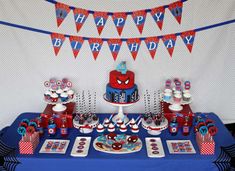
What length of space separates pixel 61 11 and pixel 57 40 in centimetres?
22

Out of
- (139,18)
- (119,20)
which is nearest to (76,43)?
(119,20)

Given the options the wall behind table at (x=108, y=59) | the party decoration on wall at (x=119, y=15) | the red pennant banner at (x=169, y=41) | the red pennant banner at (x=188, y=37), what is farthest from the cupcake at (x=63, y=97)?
the red pennant banner at (x=188, y=37)

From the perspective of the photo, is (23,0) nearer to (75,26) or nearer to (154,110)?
(75,26)

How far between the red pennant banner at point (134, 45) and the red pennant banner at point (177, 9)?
32 cm

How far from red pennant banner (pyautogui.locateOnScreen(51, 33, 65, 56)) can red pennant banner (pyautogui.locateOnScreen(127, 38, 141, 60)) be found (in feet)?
1.65

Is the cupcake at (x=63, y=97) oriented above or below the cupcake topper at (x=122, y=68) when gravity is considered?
below

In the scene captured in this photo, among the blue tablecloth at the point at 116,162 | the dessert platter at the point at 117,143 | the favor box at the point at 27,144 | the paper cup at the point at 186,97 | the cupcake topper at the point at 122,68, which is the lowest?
the blue tablecloth at the point at 116,162

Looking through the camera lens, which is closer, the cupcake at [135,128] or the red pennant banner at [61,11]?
the cupcake at [135,128]

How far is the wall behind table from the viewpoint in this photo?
2453 millimetres

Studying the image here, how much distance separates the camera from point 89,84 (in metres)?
2.65

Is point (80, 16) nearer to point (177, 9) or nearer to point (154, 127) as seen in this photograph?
point (177, 9)

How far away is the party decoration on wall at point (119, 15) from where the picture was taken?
2424 mm

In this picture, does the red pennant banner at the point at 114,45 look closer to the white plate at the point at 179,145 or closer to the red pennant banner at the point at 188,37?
the red pennant banner at the point at 188,37

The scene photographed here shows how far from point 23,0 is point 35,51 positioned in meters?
0.38
